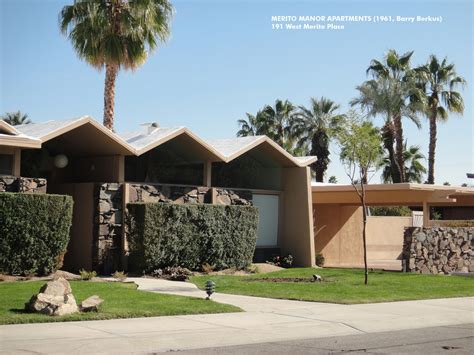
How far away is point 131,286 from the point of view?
59.4 ft

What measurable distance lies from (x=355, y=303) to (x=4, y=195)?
9.36 meters

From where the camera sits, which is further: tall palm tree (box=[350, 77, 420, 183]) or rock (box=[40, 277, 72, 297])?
tall palm tree (box=[350, 77, 420, 183])

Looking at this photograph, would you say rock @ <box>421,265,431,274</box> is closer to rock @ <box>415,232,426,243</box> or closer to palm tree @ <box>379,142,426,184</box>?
rock @ <box>415,232,426,243</box>

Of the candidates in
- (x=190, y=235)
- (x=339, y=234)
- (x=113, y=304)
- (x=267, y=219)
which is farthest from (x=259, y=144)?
(x=113, y=304)

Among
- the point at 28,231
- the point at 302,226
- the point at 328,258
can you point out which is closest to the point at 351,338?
the point at 28,231

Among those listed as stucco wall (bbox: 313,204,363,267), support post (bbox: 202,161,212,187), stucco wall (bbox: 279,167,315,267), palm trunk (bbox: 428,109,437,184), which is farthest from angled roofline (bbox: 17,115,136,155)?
palm trunk (bbox: 428,109,437,184)

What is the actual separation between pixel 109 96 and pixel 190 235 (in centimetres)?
915

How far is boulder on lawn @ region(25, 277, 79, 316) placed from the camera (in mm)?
12414

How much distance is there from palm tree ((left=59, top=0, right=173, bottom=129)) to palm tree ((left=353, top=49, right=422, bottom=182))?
16.5 m

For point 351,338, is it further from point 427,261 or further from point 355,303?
point 427,261

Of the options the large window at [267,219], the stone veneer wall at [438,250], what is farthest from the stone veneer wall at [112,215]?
the stone veneer wall at [438,250]

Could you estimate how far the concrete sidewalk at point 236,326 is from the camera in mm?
10289

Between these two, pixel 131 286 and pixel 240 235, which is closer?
pixel 131 286

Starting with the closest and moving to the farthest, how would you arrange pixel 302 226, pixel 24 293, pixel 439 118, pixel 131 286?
1. pixel 24 293
2. pixel 131 286
3. pixel 302 226
4. pixel 439 118
